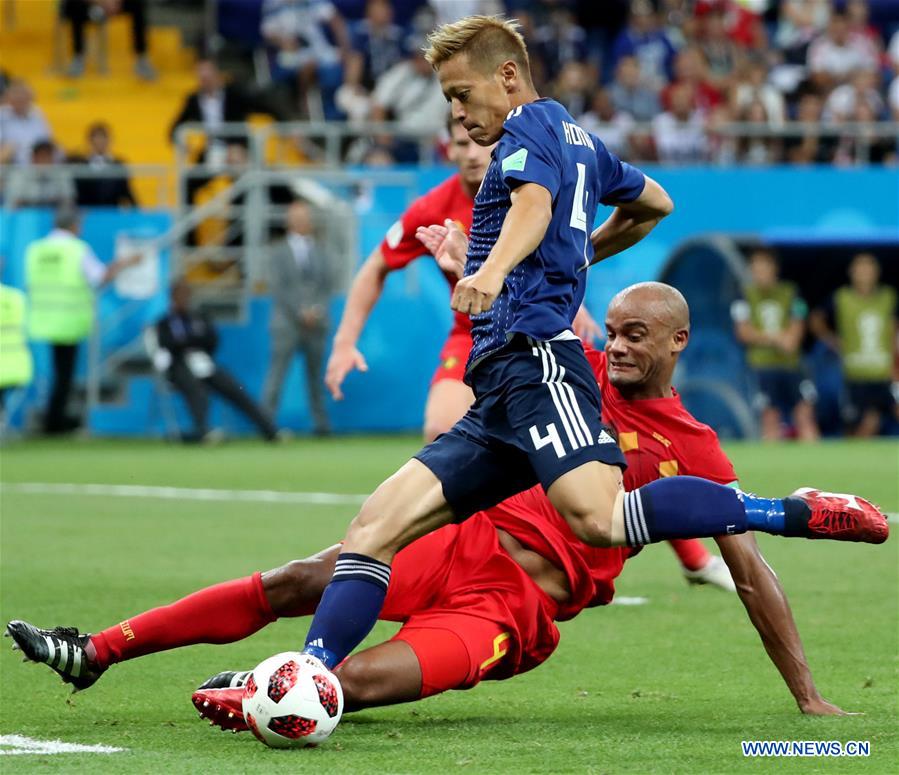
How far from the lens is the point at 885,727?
17.8ft

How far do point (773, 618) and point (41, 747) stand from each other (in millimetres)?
2293

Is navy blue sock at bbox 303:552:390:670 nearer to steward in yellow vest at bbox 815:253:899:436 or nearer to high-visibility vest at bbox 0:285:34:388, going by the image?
high-visibility vest at bbox 0:285:34:388

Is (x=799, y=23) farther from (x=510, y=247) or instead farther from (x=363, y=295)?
(x=510, y=247)

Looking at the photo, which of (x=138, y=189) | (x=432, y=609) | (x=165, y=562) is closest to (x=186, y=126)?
(x=138, y=189)

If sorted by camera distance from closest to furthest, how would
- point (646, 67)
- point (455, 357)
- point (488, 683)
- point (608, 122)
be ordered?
point (488, 683)
point (455, 357)
point (608, 122)
point (646, 67)

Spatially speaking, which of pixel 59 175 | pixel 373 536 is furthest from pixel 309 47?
pixel 373 536

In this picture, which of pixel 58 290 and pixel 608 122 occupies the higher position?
pixel 608 122

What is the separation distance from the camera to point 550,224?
5395mm

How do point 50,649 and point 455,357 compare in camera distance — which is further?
point 455,357

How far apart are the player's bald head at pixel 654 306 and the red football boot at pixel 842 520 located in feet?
3.30

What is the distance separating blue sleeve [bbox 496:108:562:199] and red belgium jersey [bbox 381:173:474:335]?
10.8 ft

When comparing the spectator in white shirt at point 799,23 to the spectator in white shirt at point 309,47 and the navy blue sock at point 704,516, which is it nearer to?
the spectator in white shirt at point 309,47

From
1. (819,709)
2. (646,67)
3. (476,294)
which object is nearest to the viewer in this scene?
(476,294)

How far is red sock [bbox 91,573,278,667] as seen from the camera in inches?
226
